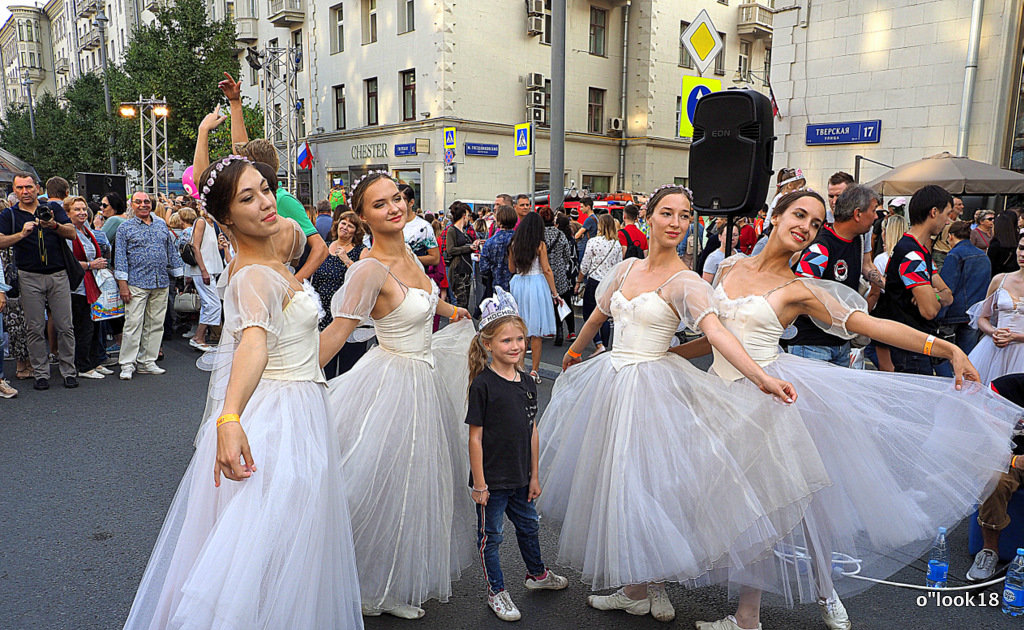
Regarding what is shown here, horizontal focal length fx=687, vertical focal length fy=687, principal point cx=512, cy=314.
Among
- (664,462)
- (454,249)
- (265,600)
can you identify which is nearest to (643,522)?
(664,462)

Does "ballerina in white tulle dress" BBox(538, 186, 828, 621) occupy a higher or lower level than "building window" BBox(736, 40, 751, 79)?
lower

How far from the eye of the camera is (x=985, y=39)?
1241 centimetres

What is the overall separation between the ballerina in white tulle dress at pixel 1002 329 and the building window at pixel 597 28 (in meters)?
26.0

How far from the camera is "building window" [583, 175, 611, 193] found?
97.6 ft

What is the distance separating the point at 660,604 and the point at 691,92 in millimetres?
5531

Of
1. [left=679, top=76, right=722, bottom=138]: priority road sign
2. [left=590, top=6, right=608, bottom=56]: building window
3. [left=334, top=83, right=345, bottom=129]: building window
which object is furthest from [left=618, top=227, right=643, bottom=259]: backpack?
[left=334, top=83, right=345, bottom=129]: building window

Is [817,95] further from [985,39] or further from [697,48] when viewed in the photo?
[697,48]

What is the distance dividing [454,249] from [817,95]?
978 centimetres

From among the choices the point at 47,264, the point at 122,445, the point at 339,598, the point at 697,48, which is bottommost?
the point at 122,445

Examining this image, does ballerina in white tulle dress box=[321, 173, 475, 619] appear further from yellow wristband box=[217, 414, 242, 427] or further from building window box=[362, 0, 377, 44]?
building window box=[362, 0, 377, 44]

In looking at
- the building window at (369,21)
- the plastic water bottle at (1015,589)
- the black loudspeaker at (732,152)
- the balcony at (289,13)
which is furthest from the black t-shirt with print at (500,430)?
the balcony at (289,13)

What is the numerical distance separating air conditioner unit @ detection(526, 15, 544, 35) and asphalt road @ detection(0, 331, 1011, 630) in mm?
23315

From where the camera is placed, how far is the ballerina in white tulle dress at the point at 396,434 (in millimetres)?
3221

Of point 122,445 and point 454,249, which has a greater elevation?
point 454,249
